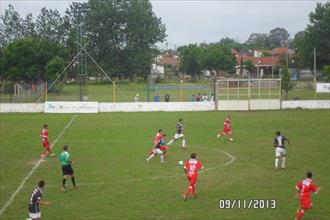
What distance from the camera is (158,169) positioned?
20531 millimetres

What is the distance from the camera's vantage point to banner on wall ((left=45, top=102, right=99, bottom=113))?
→ 45.2 meters

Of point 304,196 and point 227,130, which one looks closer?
point 304,196

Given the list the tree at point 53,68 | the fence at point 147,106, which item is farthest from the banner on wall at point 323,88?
the tree at point 53,68

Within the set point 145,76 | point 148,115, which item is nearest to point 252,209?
point 148,115

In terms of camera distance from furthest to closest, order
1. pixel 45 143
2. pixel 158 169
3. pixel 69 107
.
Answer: pixel 69 107 → pixel 45 143 → pixel 158 169

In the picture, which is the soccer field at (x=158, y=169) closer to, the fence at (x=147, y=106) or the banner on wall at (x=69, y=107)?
the banner on wall at (x=69, y=107)

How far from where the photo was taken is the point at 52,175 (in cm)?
1966

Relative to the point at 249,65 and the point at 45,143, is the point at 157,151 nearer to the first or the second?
the point at 45,143

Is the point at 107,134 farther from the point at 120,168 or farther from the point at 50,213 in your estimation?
the point at 50,213

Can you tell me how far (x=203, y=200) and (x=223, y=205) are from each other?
886 mm
